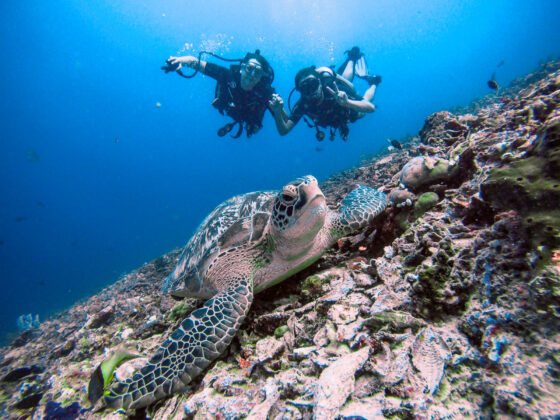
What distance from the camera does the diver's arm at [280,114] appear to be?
7867 mm

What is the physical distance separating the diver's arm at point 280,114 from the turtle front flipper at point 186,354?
23.7 feet

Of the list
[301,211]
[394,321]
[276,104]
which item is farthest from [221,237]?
[276,104]

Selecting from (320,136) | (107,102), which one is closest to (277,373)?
(320,136)

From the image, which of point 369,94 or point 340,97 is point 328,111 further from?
point 369,94

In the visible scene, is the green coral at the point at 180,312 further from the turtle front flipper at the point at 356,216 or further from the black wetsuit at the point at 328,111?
the black wetsuit at the point at 328,111

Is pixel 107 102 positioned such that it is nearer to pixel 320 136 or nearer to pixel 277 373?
pixel 320 136

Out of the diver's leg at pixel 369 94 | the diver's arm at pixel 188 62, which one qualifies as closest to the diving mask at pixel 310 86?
the diver's leg at pixel 369 94

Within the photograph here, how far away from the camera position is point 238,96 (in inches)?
357

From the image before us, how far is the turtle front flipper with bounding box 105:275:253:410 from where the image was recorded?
1696 millimetres

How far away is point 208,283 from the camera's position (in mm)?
2777

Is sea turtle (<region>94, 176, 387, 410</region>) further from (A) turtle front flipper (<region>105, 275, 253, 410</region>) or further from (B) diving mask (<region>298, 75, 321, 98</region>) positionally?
(B) diving mask (<region>298, 75, 321, 98</region>)

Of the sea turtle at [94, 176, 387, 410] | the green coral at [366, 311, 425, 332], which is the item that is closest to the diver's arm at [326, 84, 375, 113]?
the sea turtle at [94, 176, 387, 410]

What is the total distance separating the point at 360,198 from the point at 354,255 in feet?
2.62

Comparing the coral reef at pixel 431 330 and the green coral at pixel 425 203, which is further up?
the green coral at pixel 425 203
